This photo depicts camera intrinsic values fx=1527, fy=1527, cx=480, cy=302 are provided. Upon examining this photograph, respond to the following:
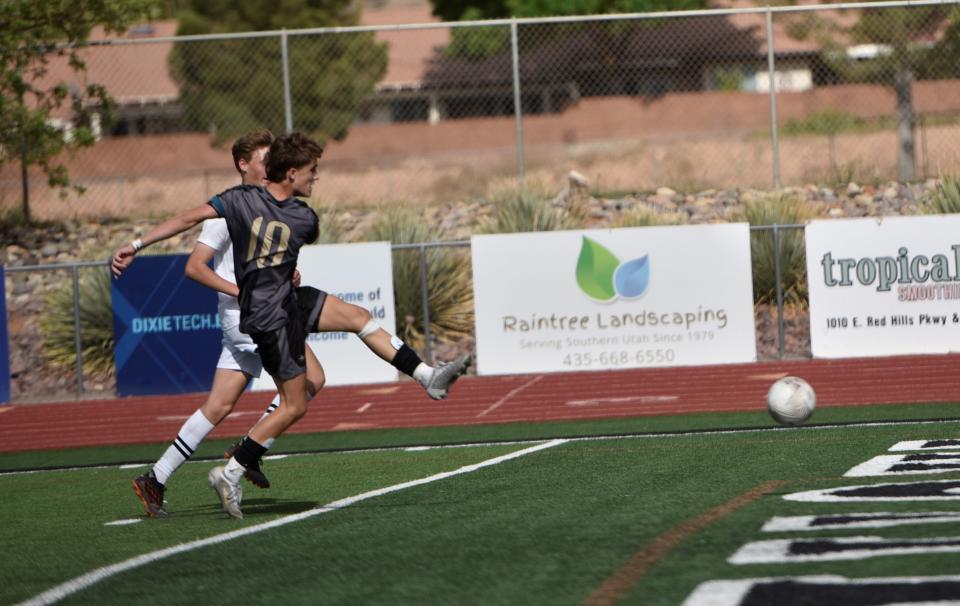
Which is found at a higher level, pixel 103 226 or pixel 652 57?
pixel 652 57

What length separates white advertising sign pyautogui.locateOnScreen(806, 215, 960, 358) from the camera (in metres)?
17.6

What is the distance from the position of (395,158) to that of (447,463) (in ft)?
93.0

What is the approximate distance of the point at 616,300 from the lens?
1783 centimetres

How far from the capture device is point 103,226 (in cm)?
2453

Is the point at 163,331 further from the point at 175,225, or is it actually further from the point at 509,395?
the point at 175,225

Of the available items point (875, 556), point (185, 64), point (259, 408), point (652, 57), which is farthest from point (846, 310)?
point (185, 64)

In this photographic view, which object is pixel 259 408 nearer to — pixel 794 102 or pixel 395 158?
pixel 395 158

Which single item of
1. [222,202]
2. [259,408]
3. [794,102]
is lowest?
[259,408]

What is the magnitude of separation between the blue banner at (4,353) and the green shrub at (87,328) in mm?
1208

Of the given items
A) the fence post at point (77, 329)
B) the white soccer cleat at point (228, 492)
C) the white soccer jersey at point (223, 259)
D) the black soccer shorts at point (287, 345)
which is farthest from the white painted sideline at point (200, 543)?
the fence post at point (77, 329)

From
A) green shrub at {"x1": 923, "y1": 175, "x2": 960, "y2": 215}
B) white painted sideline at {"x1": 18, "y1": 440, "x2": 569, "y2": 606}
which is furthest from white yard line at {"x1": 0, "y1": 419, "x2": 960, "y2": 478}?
green shrub at {"x1": 923, "y1": 175, "x2": 960, "y2": 215}

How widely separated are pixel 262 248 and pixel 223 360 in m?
1.24

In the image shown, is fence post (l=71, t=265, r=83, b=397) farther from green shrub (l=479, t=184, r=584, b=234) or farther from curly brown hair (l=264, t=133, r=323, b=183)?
curly brown hair (l=264, t=133, r=323, b=183)

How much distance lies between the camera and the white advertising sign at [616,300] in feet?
58.4
